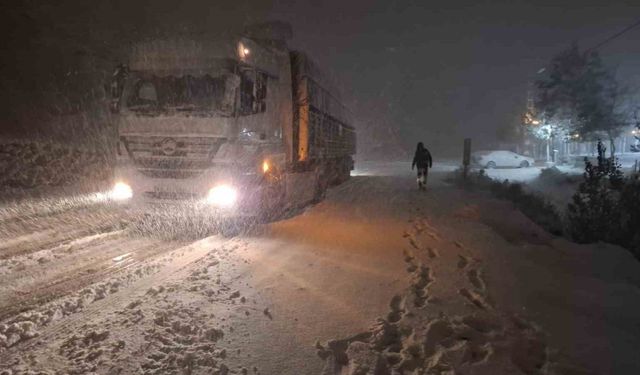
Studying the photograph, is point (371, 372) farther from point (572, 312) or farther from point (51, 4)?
point (51, 4)

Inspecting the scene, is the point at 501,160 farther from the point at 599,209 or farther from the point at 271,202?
the point at 271,202

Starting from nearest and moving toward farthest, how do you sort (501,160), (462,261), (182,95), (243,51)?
(462,261)
(182,95)
(243,51)
(501,160)

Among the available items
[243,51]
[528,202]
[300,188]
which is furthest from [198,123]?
[528,202]

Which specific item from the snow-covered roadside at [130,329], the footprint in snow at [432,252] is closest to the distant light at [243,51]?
the snow-covered roadside at [130,329]

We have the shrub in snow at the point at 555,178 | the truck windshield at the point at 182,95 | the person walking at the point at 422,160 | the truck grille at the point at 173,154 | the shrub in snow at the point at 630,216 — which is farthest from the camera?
the shrub in snow at the point at 555,178

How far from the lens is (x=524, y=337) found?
4.01m

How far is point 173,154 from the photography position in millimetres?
8836

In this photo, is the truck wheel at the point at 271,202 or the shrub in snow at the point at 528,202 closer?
the truck wheel at the point at 271,202

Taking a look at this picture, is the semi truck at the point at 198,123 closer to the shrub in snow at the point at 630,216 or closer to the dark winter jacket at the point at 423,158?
the shrub in snow at the point at 630,216

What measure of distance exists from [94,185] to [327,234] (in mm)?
12922

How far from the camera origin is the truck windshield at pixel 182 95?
8.86 m

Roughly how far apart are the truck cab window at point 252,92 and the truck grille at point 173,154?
927mm

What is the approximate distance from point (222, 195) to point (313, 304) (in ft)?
14.5

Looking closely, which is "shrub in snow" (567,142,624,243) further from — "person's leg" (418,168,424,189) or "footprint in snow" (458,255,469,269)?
"person's leg" (418,168,424,189)
